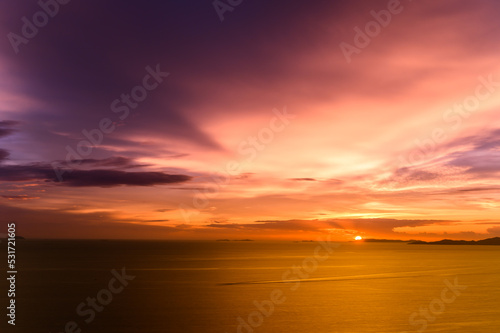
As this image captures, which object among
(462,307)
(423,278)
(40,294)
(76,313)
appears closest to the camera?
(76,313)

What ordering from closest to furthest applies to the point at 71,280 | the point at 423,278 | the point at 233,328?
1. the point at 233,328
2. the point at 71,280
3. the point at 423,278

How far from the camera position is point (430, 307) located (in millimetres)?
33469

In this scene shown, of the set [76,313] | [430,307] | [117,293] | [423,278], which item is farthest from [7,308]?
[423,278]

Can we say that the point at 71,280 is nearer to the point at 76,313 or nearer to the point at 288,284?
the point at 76,313

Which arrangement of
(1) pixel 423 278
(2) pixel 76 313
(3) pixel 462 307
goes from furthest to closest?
(1) pixel 423 278 → (3) pixel 462 307 → (2) pixel 76 313

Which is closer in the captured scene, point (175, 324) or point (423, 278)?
point (175, 324)

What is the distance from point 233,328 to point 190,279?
87.7 feet

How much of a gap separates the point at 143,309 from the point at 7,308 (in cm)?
1028

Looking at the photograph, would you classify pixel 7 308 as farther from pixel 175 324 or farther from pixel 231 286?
pixel 231 286

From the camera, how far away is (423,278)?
183 feet

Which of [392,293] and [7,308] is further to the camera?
[392,293]

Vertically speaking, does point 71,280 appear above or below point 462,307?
above

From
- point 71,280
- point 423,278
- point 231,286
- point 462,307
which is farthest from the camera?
point 423,278

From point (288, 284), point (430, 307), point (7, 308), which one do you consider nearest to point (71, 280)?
point (7, 308)
